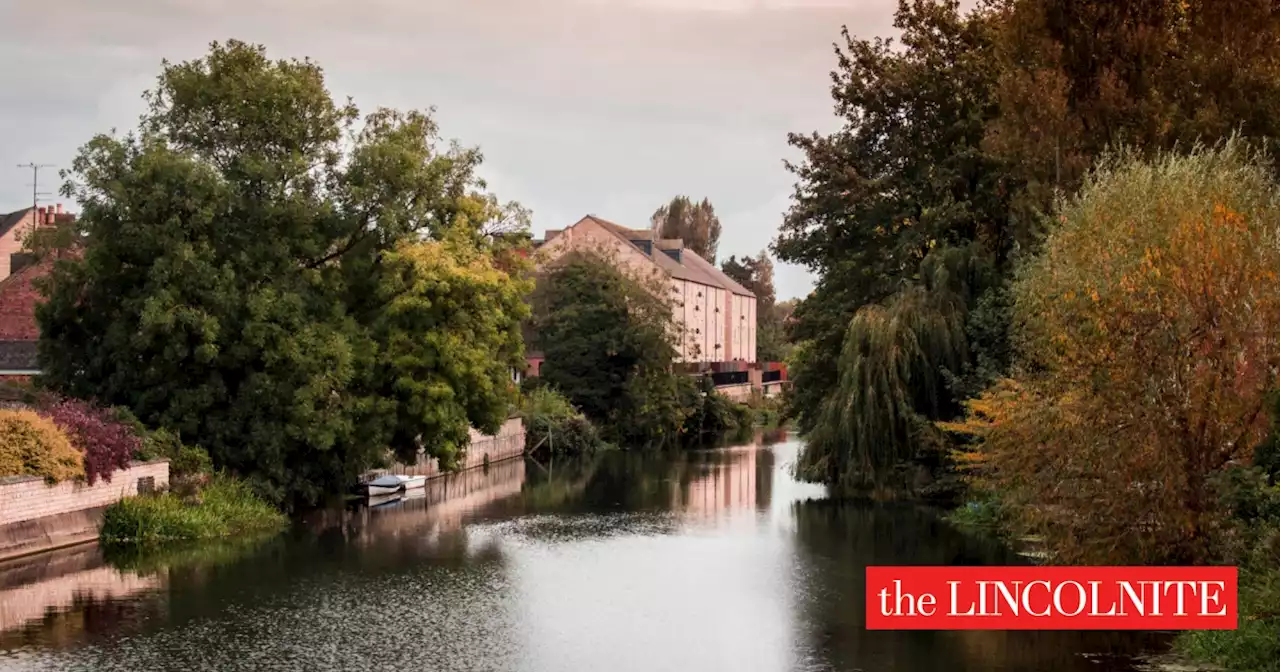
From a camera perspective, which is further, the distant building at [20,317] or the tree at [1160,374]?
the distant building at [20,317]

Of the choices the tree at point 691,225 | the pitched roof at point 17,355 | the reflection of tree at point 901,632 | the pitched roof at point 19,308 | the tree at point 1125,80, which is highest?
the tree at point 691,225

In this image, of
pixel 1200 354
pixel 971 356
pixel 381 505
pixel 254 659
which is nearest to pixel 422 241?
pixel 381 505

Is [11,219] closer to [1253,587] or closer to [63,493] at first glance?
[63,493]

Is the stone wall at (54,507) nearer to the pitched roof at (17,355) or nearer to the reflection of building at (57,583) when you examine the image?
the reflection of building at (57,583)

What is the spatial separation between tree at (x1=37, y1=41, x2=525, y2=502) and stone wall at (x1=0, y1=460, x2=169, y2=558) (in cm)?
368

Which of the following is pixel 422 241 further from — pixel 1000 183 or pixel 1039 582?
pixel 1039 582

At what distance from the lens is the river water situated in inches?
837

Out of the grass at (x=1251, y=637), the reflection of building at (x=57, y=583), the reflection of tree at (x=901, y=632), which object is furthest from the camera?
the reflection of building at (x=57, y=583)

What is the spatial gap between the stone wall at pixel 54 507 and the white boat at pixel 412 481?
12841 millimetres

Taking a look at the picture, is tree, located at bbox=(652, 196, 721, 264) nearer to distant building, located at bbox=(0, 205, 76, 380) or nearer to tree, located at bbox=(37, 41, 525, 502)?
distant building, located at bbox=(0, 205, 76, 380)

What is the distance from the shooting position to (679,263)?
317 ft

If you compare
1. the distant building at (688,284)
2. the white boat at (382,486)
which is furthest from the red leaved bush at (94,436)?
the distant building at (688,284)

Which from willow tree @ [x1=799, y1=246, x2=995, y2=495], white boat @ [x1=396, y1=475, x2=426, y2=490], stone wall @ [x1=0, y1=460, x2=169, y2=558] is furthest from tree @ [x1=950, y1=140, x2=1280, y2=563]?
white boat @ [x1=396, y1=475, x2=426, y2=490]

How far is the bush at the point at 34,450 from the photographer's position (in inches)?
1175
